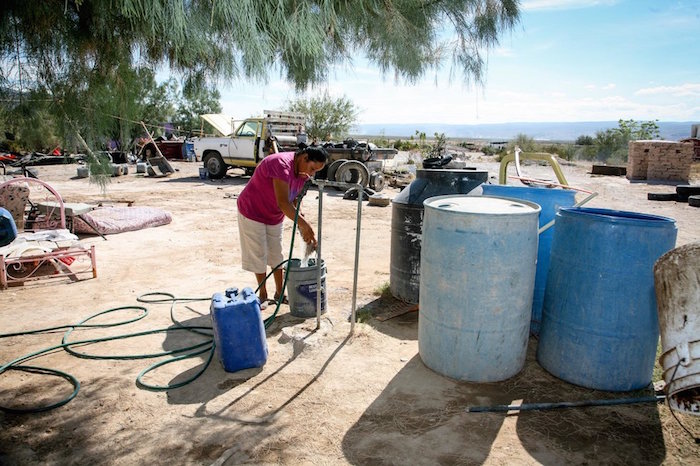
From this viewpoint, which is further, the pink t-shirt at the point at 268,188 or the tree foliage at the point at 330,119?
the tree foliage at the point at 330,119

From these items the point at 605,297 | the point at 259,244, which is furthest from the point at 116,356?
the point at 605,297

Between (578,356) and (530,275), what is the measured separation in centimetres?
60

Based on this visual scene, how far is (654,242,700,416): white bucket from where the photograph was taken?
2.13 m

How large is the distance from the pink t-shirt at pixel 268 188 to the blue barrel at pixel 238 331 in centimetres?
111

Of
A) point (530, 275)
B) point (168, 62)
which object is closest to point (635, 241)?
point (530, 275)

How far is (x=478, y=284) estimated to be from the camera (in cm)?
284

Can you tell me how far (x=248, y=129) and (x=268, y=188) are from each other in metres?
11.6

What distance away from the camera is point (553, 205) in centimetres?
366

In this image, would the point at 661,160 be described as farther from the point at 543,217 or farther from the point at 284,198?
the point at 284,198

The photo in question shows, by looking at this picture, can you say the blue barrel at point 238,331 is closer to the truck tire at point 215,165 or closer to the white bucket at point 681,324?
the white bucket at point 681,324

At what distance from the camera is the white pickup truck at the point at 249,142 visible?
48.0 feet

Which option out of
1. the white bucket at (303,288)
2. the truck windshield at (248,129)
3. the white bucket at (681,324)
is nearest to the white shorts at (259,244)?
the white bucket at (303,288)

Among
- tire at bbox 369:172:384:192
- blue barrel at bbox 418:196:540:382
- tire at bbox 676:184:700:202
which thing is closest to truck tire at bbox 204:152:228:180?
tire at bbox 369:172:384:192

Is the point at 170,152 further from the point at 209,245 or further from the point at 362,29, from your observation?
the point at 362,29
